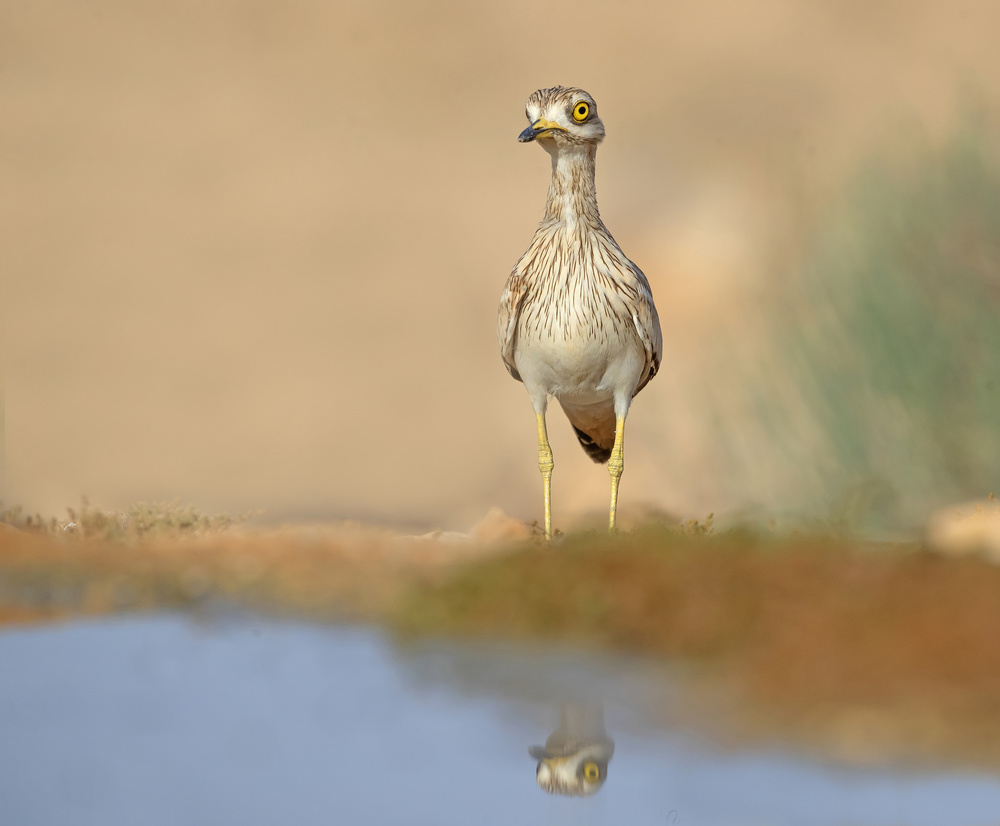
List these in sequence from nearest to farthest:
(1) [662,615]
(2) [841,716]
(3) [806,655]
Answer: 1. (2) [841,716]
2. (3) [806,655]
3. (1) [662,615]

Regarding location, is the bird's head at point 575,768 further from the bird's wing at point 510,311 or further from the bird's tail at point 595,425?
the bird's tail at point 595,425

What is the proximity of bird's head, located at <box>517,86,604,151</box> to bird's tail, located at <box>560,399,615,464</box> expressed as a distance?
1.46 meters

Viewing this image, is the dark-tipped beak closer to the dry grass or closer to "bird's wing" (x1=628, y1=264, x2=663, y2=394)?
"bird's wing" (x1=628, y1=264, x2=663, y2=394)

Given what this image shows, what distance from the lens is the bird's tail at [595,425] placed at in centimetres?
641

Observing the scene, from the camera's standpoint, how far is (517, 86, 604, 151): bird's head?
573 centimetres

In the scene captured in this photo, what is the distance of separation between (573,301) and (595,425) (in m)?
1.13

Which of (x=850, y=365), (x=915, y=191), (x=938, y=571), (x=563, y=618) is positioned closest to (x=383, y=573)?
(x=563, y=618)

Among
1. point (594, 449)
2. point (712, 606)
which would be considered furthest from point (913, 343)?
point (712, 606)

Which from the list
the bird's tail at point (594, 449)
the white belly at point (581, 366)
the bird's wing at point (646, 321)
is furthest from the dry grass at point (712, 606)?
the bird's tail at point (594, 449)

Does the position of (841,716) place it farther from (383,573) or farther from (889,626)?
(383,573)

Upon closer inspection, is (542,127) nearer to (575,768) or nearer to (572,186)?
(572,186)

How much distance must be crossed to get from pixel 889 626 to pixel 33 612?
7.42 feet

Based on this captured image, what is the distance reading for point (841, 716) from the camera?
7.77 feet

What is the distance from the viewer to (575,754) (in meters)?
2.41
